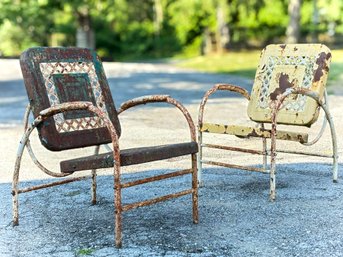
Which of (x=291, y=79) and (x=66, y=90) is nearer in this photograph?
(x=66, y=90)

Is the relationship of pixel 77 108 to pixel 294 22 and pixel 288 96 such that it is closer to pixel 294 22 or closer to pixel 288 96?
pixel 288 96

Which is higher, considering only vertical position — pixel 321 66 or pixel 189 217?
pixel 321 66

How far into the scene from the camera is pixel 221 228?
510 centimetres

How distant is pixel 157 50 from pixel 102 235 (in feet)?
166

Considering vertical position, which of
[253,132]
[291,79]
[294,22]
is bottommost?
[294,22]

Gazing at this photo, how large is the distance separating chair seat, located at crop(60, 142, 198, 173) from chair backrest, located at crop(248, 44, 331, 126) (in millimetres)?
1978

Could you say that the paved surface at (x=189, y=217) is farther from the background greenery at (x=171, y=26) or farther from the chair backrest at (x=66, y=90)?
the background greenery at (x=171, y=26)

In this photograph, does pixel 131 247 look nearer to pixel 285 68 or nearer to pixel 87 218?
pixel 87 218

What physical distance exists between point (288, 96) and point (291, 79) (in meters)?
0.22

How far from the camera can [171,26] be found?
60.6 m

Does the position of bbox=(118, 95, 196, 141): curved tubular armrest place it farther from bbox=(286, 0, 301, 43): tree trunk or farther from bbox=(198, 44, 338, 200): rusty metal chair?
bbox=(286, 0, 301, 43): tree trunk

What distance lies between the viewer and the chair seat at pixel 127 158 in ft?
15.7

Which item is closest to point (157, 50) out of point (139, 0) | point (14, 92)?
point (139, 0)

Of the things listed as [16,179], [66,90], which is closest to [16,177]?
[16,179]
